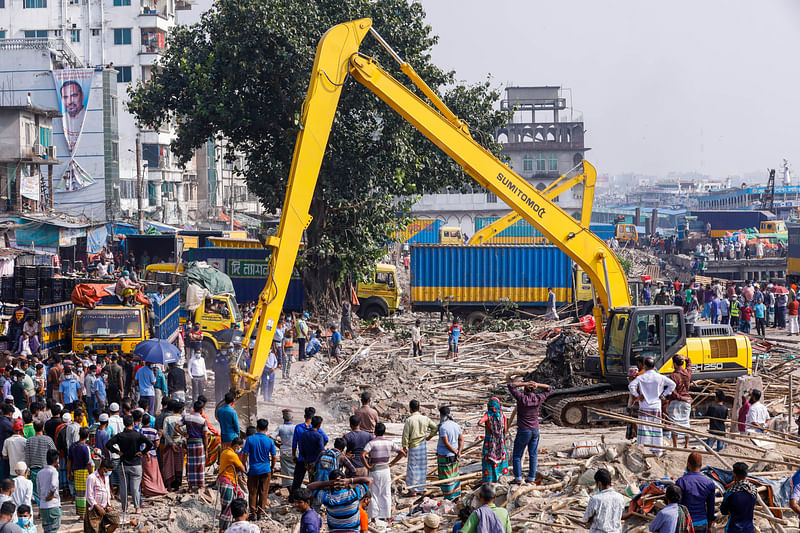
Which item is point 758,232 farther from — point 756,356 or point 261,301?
point 261,301

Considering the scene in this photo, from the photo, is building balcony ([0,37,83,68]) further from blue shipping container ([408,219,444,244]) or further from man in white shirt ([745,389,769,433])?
man in white shirt ([745,389,769,433])

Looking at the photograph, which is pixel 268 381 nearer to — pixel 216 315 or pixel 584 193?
pixel 216 315

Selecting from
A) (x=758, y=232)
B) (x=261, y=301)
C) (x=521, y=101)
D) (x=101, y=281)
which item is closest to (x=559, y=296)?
(x=101, y=281)

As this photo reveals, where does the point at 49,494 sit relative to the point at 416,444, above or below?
below

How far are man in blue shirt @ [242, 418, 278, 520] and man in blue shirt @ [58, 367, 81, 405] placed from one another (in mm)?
6010

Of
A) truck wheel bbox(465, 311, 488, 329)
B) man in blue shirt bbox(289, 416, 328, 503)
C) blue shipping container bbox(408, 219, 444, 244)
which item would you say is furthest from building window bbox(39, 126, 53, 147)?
man in blue shirt bbox(289, 416, 328, 503)

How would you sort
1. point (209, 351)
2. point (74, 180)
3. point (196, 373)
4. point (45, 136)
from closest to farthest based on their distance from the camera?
point (196, 373)
point (209, 351)
point (45, 136)
point (74, 180)

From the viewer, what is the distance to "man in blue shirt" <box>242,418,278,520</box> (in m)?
12.7

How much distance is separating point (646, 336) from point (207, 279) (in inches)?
690

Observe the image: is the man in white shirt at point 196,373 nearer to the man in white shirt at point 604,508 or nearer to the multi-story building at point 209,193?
the man in white shirt at point 604,508

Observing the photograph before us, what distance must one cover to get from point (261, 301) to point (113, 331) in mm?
6988

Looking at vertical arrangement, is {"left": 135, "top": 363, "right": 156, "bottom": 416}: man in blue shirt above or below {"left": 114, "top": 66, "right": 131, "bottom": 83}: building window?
below

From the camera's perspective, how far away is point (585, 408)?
18.4 metres

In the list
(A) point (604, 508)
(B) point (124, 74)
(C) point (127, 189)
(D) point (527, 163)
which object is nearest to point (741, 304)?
(A) point (604, 508)
